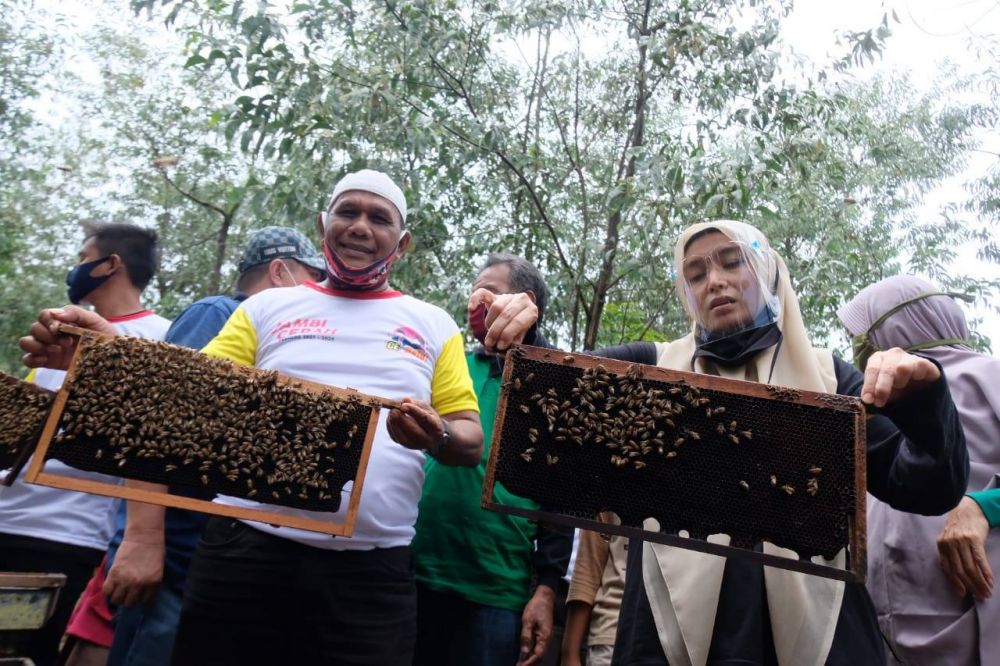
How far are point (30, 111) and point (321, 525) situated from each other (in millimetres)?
16876

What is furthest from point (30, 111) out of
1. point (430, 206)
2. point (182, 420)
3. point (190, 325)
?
point (182, 420)

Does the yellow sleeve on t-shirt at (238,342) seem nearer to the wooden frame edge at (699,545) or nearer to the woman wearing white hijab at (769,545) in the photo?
the woman wearing white hijab at (769,545)

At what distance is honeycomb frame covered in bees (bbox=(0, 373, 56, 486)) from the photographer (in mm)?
3367

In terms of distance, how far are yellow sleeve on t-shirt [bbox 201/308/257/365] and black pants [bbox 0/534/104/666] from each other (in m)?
1.48

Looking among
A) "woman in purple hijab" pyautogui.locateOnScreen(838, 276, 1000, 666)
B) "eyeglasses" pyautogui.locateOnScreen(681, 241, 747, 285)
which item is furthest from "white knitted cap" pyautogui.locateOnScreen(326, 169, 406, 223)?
"woman in purple hijab" pyautogui.locateOnScreen(838, 276, 1000, 666)

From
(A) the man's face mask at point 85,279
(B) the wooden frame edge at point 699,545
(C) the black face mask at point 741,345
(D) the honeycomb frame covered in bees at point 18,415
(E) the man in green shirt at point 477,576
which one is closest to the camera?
(B) the wooden frame edge at point 699,545

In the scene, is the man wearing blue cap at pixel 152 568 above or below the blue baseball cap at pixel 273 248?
below

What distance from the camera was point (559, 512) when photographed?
102 inches

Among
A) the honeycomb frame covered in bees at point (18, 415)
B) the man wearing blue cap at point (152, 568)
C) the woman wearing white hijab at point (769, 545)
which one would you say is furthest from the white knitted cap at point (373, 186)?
the honeycomb frame covered in bees at point (18, 415)

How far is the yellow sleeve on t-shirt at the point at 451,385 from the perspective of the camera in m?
3.41

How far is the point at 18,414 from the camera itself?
3406 mm

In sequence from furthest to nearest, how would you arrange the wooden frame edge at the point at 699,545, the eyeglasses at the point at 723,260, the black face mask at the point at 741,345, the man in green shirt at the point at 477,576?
the man in green shirt at the point at 477,576 < the eyeglasses at the point at 723,260 < the black face mask at the point at 741,345 < the wooden frame edge at the point at 699,545

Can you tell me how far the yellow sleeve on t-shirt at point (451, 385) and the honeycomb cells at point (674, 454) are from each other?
84cm

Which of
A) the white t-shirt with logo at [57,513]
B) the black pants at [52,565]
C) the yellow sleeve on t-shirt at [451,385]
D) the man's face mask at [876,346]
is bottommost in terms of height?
the black pants at [52,565]
